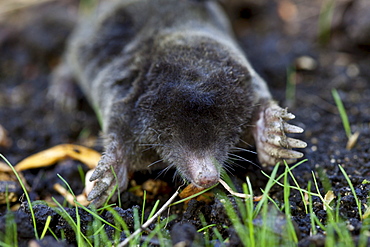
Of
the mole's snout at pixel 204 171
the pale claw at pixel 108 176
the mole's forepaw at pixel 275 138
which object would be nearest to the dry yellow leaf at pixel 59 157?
the pale claw at pixel 108 176

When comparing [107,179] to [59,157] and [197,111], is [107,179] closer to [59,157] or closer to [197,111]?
[197,111]

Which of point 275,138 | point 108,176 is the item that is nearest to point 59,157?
point 108,176

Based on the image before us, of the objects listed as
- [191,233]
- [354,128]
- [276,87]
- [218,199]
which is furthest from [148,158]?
[276,87]

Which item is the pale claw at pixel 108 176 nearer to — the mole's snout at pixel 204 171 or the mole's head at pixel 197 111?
the mole's head at pixel 197 111

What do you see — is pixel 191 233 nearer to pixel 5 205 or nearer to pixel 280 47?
pixel 5 205

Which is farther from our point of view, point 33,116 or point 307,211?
point 33,116

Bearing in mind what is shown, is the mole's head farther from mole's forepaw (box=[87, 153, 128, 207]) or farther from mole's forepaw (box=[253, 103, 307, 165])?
mole's forepaw (box=[87, 153, 128, 207])
